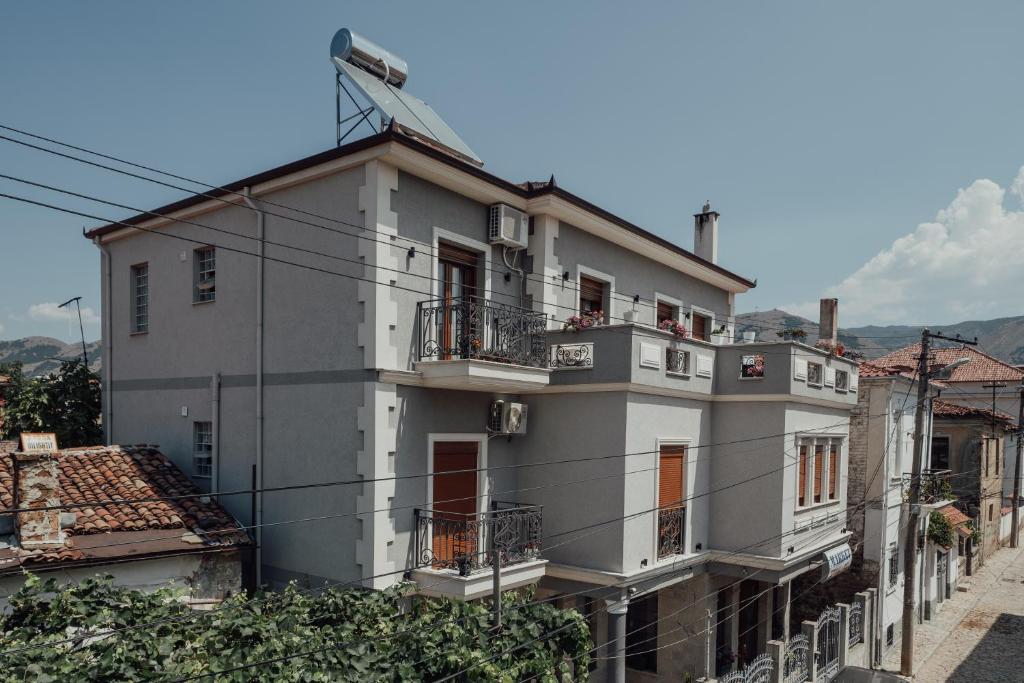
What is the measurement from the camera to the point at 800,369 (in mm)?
15250

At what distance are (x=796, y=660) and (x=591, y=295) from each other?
9.02 m

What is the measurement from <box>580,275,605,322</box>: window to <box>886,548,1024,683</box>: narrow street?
13.2 meters

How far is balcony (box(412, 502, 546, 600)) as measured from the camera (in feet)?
35.7

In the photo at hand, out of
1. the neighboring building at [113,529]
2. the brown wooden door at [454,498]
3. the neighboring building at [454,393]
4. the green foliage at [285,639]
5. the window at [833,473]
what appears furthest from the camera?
the window at [833,473]

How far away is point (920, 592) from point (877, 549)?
5119mm

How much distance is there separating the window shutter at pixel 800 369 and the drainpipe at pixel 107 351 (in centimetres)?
1433

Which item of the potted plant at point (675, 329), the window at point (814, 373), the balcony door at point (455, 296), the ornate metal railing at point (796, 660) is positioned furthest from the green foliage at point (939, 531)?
the balcony door at point (455, 296)

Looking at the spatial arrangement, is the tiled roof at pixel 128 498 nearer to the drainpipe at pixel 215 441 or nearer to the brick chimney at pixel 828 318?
the drainpipe at pixel 215 441

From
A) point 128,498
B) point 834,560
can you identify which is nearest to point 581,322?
point 128,498

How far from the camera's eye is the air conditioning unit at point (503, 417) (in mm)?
12688

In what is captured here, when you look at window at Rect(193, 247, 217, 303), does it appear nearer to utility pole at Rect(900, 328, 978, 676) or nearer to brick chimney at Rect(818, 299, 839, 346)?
utility pole at Rect(900, 328, 978, 676)

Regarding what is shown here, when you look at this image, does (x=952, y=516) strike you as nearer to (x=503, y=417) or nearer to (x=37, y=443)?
(x=503, y=417)

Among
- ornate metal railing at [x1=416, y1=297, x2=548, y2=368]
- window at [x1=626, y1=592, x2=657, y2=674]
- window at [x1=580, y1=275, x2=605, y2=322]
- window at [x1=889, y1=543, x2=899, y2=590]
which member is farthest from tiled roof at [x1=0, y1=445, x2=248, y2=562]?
window at [x1=889, y1=543, x2=899, y2=590]

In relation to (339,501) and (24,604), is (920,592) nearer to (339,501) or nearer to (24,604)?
(339,501)
